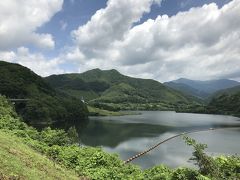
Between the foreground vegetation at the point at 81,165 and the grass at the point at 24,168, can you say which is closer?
the grass at the point at 24,168

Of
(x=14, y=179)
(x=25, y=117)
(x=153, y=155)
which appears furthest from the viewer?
(x=25, y=117)

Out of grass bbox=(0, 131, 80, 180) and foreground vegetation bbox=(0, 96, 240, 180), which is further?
foreground vegetation bbox=(0, 96, 240, 180)

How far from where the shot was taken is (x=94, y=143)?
109375mm

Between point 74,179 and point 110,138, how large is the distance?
323 feet

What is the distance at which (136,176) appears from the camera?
1165 inches

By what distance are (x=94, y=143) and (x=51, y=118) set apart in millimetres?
76591

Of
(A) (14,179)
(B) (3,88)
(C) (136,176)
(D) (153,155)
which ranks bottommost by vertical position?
(D) (153,155)

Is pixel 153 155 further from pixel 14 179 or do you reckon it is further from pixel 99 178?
pixel 14 179

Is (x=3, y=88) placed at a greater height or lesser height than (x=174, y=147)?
greater

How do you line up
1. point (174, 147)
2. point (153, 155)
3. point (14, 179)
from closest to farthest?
1. point (14, 179)
2. point (153, 155)
3. point (174, 147)

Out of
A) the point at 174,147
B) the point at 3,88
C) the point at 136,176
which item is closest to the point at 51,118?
the point at 3,88

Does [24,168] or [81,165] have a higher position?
[24,168]

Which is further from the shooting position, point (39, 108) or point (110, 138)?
point (39, 108)

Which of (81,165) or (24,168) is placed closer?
(24,168)
